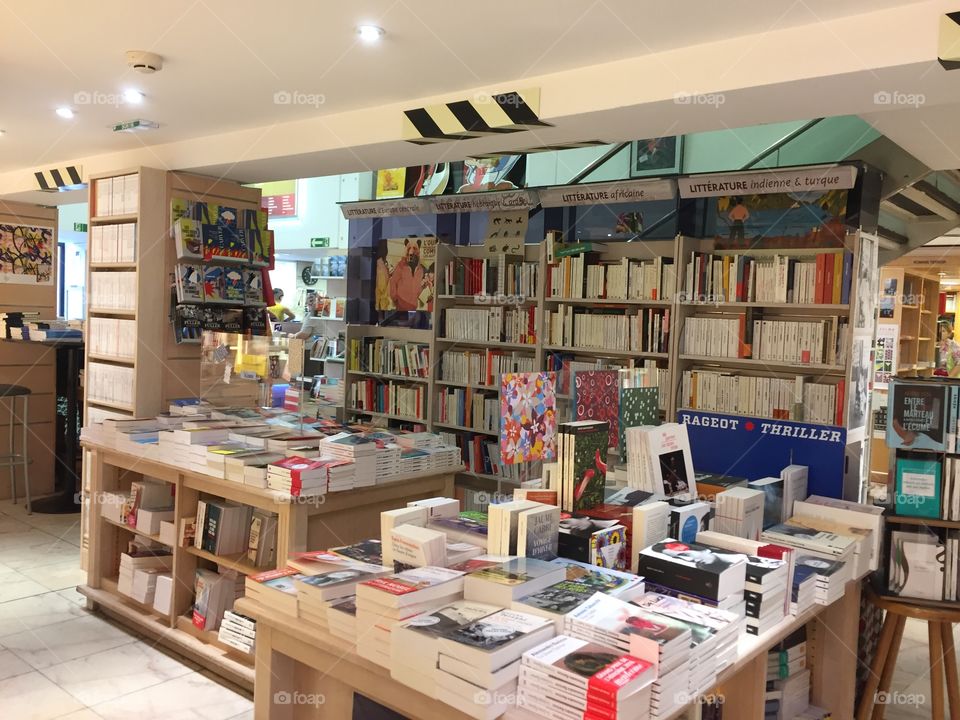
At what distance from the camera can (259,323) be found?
5.34 metres

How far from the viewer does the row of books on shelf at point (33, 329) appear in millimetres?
6605

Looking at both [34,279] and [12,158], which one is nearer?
[12,158]

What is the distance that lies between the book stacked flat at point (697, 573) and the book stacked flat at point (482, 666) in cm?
57

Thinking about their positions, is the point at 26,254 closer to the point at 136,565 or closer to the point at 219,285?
the point at 219,285

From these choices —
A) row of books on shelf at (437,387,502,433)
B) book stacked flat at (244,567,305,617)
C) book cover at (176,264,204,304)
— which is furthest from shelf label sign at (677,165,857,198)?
book stacked flat at (244,567,305,617)

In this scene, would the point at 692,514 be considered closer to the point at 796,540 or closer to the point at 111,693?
the point at 796,540

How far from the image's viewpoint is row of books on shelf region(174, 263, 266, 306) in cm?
489

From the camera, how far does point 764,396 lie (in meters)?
5.32

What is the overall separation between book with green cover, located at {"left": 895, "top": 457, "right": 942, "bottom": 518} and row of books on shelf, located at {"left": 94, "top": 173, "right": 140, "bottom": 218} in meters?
4.53

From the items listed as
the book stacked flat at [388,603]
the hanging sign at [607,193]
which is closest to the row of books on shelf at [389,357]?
the hanging sign at [607,193]

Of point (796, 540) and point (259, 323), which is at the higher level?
point (259, 323)

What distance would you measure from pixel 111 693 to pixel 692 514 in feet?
9.45

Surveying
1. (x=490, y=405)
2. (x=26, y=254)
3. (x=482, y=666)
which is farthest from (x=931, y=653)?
(x=26, y=254)

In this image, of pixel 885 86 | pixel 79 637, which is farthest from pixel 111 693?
pixel 885 86
